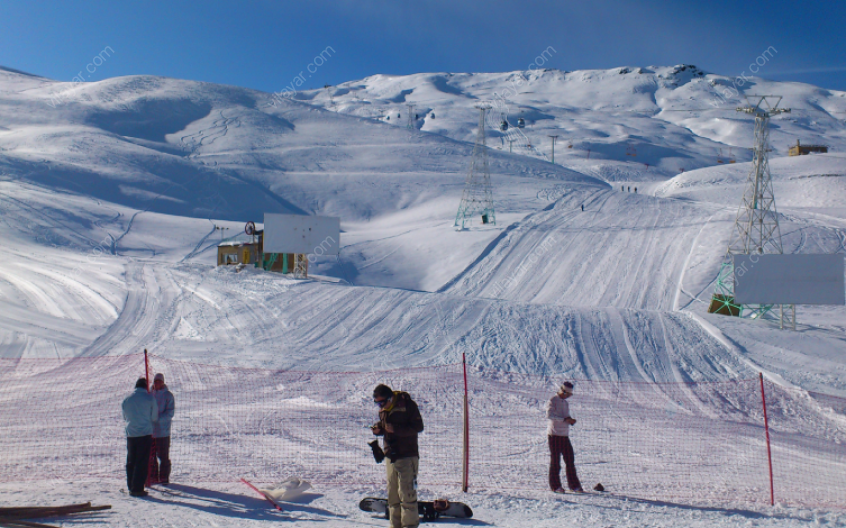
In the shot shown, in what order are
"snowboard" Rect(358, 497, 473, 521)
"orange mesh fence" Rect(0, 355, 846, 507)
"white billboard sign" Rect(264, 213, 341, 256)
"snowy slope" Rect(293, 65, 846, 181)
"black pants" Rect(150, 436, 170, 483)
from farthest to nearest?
"snowy slope" Rect(293, 65, 846, 181) < "white billboard sign" Rect(264, 213, 341, 256) < "orange mesh fence" Rect(0, 355, 846, 507) < "black pants" Rect(150, 436, 170, 483) < "snowboard" Rect(358, 497, 473, 521)

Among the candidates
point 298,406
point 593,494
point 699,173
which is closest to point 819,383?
point 593,494

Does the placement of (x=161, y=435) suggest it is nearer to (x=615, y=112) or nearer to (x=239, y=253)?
(x=239, y=253)

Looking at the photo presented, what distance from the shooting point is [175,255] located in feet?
109

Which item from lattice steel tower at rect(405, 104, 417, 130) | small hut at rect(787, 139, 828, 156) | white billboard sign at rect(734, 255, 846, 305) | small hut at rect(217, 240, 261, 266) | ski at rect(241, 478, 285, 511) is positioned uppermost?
lattice steel tower at rect(405, 104, 417, 130)

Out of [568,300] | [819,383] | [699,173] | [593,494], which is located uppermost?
[699,173]


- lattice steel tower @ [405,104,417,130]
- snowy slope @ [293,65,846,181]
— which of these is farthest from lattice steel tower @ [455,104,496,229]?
lattice steel tower @ [405,104,417,130]

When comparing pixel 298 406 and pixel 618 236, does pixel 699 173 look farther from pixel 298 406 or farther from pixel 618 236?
pixel 298 406

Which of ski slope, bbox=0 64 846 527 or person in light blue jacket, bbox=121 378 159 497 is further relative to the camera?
ski slope, bbox=0 64 846 527

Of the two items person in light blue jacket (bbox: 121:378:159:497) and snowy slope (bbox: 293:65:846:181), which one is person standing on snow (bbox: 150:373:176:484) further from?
snowy slope (bbox: 293:65:846:181)

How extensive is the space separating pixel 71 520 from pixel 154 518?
689mm

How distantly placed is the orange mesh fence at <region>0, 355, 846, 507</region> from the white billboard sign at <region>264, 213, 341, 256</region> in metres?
13.4

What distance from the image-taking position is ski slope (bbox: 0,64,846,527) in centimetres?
1569

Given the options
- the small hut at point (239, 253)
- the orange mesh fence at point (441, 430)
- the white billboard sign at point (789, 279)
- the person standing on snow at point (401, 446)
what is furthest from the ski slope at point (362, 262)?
the small hut at point (239, 253)

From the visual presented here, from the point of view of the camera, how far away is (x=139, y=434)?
6832 mm
